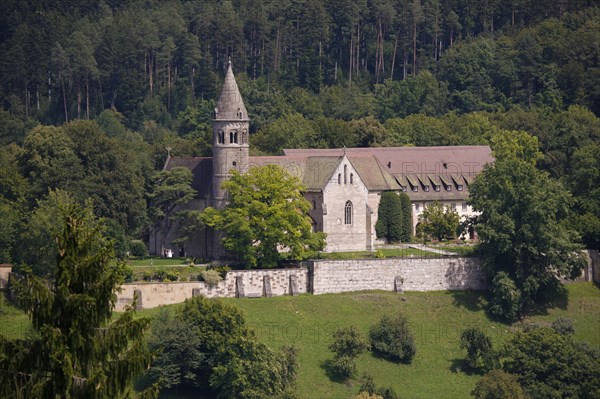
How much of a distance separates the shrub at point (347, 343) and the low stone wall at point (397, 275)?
623 centimetres

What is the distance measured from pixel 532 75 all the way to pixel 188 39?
34.6 metres

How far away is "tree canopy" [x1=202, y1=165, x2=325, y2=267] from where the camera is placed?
7231 cm

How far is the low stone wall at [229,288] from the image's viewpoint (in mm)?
68062

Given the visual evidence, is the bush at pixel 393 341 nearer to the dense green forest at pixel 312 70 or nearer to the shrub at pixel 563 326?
the shrub at pixel 563 326

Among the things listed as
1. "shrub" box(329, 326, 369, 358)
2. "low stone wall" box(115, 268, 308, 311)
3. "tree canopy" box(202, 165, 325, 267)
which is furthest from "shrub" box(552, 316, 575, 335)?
"low stone wall" box(115, 268, 308, 311)

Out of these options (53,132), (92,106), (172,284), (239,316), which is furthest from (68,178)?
(92,106)

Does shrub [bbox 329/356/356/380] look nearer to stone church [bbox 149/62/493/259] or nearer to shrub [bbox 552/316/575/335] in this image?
shrub [bbox 552/316/575/335]

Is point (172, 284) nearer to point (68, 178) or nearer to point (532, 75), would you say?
point (68, 178)

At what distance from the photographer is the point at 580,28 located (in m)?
130

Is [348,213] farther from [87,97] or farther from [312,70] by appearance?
[87,97]

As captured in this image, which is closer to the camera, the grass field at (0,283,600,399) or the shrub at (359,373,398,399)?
the shrub at (359,373,398,399)

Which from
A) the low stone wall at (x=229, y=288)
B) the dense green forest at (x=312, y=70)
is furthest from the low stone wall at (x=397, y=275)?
the dense green forest at (x=312, y=70)

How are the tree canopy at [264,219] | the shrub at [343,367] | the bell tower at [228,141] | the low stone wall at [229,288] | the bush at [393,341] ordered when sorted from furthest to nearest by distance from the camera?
the bell tower at [228,141], the tree canopy at [264,219], the low stone wall at [229,288], the bush at [393,341], the shrub at [343,367]

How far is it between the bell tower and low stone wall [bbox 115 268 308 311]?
21.3ft
